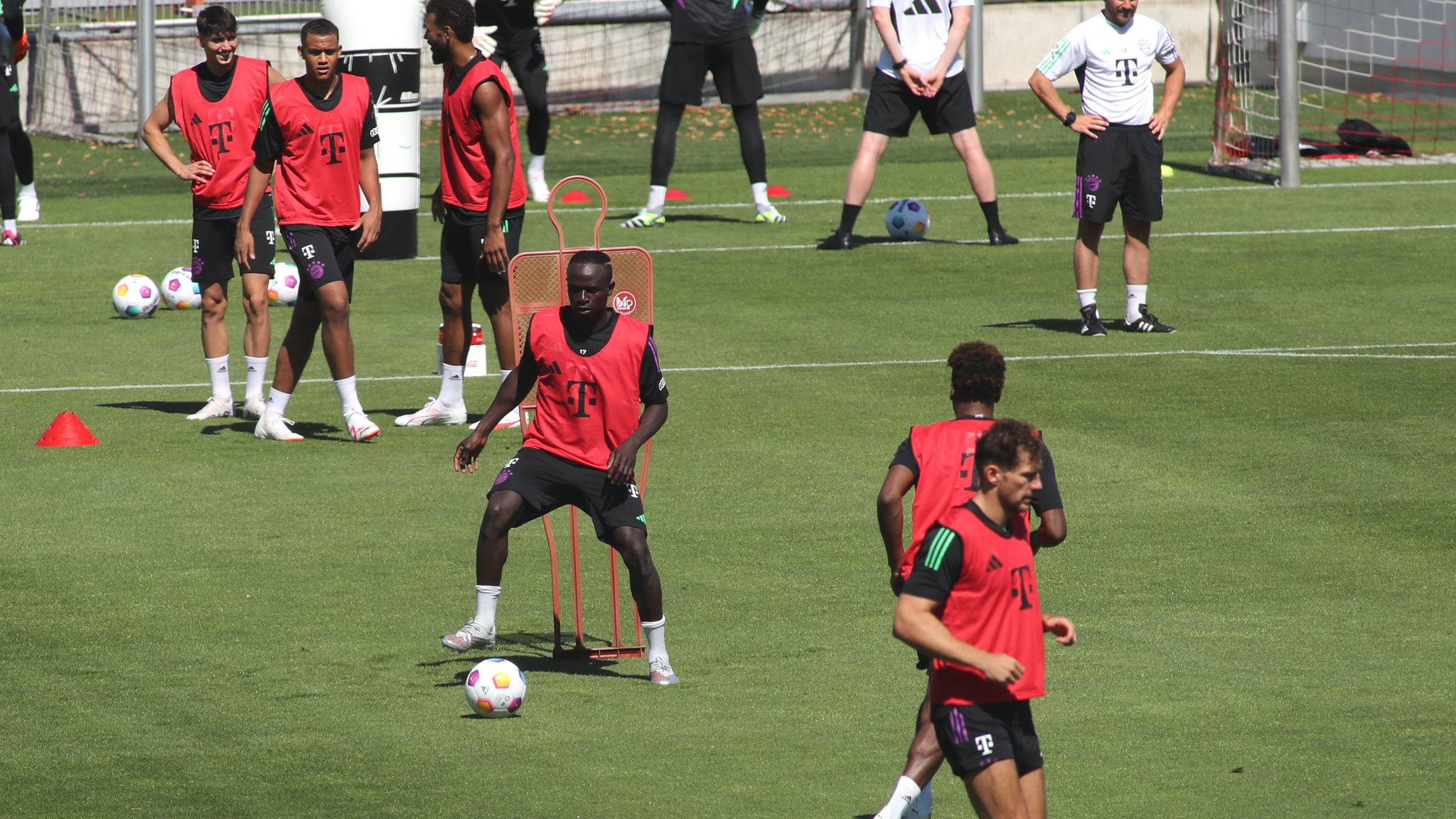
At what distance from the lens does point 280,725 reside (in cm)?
679

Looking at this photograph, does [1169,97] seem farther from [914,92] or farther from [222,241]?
[222,241]

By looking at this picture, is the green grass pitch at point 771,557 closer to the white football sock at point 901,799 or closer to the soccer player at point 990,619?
the white football sock at point 901,799

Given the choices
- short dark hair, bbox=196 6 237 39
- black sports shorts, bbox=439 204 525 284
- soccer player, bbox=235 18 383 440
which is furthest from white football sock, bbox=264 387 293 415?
short dark hair, bbox=196 6 237 39

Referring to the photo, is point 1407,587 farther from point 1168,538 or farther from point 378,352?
point 378,352

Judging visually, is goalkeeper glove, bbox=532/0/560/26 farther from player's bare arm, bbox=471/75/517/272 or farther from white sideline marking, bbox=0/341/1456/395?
player's bare arm, bbox=471/75/517/272

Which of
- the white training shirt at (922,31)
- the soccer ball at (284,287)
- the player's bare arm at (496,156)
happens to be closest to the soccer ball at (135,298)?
the soccer ball at (284,287)

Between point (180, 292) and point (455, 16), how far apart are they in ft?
18.6

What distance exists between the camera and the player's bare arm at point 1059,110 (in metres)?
13.7

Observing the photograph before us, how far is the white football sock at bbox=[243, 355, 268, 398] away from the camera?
11.9m

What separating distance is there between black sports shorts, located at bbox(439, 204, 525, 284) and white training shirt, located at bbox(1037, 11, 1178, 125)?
445 centimetres

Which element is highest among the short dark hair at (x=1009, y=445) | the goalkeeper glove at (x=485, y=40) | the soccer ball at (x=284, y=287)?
the goalkeeper glove at (x=485, y=40)

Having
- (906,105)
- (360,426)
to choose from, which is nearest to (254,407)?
(360,426)

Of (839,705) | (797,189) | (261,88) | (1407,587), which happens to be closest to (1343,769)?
(839,705)

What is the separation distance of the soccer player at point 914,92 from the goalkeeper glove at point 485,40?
13.0ft
